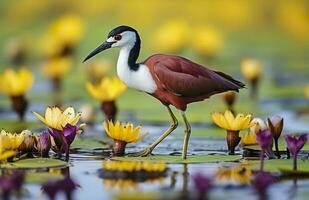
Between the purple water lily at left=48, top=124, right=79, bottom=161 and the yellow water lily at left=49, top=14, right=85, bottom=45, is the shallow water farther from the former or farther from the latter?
the yellow water lily at left=49, top=14, right=85, bottom=45

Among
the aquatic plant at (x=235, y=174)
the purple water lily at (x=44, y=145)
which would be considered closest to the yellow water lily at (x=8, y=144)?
the purple water lily at (x=44, y=145)

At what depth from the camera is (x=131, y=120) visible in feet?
33.2

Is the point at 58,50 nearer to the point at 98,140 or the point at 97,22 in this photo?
the point at 97,22

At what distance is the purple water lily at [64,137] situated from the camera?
275 inches

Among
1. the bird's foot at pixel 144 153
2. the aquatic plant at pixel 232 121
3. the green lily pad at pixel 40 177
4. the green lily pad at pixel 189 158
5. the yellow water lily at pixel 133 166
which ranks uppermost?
the aquatic plant at pixel 232 121

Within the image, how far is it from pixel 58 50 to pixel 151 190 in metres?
8.79

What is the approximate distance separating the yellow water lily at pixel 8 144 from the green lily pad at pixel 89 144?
3.85ft

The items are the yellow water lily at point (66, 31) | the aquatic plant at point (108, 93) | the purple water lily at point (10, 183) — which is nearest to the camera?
the purple water lily at point (10, 183)

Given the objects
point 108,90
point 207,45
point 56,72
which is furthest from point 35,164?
point 207,45

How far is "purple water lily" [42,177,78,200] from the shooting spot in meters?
5.88

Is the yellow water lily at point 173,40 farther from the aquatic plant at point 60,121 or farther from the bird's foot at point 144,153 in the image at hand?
the aquatic plant at point 60,121

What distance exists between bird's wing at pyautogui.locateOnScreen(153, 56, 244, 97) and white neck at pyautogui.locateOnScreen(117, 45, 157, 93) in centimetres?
7

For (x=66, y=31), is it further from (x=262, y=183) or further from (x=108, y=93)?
(x=262, y=183)

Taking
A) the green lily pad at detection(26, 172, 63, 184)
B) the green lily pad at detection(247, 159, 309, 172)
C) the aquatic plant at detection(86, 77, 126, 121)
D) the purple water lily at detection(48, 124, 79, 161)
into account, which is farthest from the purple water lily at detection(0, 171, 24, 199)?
the aquatic plant at detection(86, 77, 126, 121)
